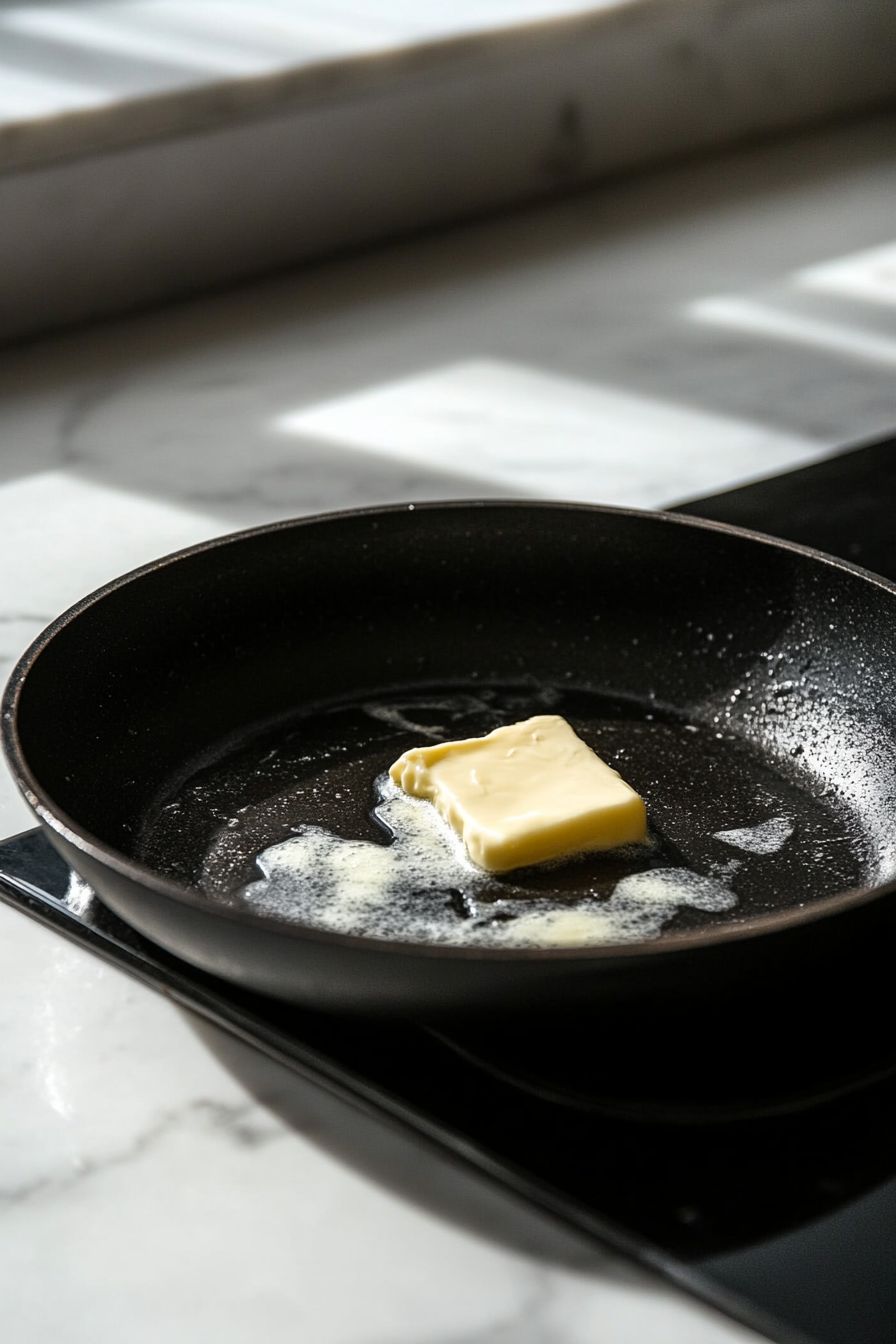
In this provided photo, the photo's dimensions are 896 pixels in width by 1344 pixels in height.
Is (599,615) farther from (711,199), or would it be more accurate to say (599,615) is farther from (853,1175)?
(711,199)

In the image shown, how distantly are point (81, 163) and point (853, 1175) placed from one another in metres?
1.09

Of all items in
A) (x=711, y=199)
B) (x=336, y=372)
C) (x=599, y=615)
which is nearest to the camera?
(x=599, y=615)

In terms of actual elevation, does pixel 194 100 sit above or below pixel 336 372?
above

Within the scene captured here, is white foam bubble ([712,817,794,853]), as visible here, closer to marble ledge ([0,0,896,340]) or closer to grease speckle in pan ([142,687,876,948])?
grease speckle in pan ([142,687,876,948])

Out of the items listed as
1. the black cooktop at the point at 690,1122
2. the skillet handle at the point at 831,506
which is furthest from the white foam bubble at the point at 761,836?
the skillet handle at the point at 831,506

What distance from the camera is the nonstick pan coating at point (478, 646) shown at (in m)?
0.66

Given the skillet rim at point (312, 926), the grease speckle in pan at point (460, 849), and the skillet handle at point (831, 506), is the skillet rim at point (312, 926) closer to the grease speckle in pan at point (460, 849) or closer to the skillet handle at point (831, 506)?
the grease speckle in pan at point (460, 849)

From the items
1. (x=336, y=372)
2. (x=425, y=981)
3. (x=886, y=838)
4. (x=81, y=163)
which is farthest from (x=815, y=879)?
(x=81, y=163)

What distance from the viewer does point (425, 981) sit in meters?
0.45

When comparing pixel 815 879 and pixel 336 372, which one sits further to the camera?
pixel 336 372

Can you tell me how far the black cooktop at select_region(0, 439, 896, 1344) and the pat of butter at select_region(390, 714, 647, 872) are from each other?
89 millimetres

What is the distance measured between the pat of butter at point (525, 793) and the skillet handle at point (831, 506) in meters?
0.35

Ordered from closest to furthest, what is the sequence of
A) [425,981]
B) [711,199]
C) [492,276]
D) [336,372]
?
1. [425,981]
2. [336,372]
3. [492,276]
4. [711,199]

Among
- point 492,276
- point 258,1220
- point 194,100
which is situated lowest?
point 258,1220
